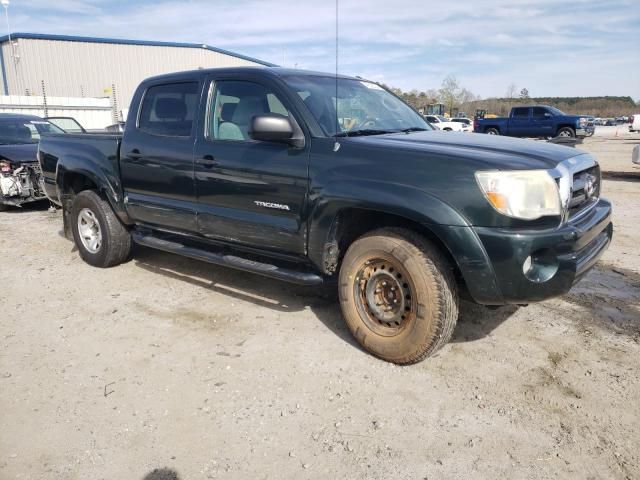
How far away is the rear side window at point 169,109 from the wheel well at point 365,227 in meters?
1.68

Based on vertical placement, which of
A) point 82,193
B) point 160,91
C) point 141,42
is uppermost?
point 141,42

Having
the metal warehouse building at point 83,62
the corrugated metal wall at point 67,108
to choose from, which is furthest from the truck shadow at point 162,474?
the metal warehouse building at point 83,62

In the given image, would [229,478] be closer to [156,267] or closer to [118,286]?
[118,286]

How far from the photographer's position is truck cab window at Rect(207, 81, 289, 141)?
13.1 ft

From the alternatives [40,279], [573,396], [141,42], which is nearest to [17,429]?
[40,279]

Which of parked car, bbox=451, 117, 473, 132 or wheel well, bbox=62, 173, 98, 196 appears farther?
parked car, bbox=451, 117, 473, 132

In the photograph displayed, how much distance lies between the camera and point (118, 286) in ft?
16.5

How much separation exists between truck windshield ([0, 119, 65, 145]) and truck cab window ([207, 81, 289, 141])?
21.7ft

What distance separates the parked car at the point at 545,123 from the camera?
2492 cm

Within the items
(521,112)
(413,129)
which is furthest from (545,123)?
(413,129)

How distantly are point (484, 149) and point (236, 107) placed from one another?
6.49 feet

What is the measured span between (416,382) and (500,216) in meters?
1.14

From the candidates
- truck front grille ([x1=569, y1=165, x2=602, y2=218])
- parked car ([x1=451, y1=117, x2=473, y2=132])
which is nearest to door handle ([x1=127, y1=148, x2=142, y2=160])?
truck front grille ([x1=569, y1=165, x2=602, y2=218])

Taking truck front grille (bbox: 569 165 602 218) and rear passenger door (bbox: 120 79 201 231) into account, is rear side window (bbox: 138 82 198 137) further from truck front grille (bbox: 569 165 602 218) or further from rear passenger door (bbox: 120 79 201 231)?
truck front grille (bbox: 569 165 602 218)
